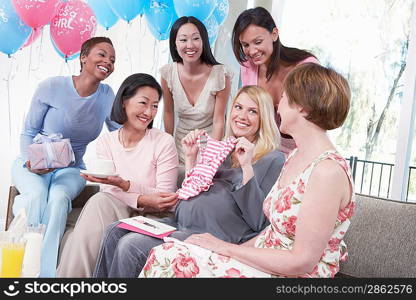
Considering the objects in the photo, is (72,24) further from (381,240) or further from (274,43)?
(381,240)

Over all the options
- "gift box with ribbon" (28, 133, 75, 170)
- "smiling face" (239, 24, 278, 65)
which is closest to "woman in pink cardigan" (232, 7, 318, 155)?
"smiling face" (239, 24, 278, 65)

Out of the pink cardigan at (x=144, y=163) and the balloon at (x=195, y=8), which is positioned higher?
the balloon at (x=195, y=8)

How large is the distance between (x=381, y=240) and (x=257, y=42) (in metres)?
1.23

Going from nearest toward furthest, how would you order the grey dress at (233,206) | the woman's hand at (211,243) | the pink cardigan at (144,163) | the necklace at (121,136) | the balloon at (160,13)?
the woman's hand at (211,243) → the grey dress at (233,206) → the pink cardigan at (144,163) → the necklace at (121,136) → the balloon at (160,13)

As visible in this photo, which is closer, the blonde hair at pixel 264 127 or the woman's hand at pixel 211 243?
the woman's hand at pixel 211 243

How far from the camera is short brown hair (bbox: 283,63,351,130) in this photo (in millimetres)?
1371

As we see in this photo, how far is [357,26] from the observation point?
159 inches

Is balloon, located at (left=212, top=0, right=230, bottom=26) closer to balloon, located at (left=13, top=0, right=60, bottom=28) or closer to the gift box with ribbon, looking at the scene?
balloon, located at (left=13, top=0, right=60, bottom=28)

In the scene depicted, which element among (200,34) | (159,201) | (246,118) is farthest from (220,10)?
(159,201)

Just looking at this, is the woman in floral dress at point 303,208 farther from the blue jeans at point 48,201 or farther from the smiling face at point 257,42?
the smiling face at point 257,42

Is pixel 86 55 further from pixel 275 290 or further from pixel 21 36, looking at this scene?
pixel 275 290

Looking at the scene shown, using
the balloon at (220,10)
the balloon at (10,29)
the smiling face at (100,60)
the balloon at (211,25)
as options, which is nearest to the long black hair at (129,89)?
the smiling face at (100,60)

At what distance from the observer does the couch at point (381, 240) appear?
1901 millimetres

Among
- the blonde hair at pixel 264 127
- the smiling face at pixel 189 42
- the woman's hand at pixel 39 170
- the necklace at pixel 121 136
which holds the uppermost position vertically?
the smiling face at pixel 189 42
